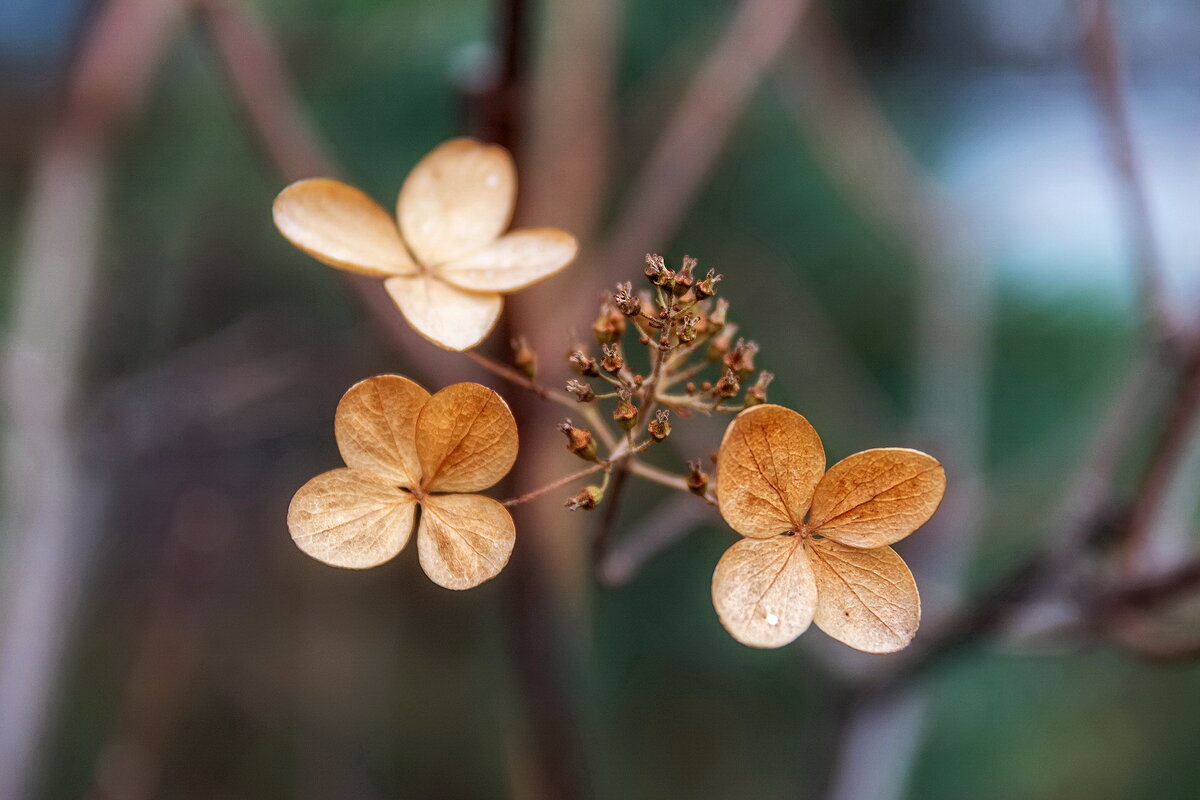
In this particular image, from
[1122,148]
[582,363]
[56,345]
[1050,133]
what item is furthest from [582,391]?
[1050,133]

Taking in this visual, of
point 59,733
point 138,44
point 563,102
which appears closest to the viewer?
point 138,44

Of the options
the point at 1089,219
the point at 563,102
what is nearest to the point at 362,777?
the point at 563,102

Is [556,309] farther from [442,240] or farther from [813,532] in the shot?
[813,532]

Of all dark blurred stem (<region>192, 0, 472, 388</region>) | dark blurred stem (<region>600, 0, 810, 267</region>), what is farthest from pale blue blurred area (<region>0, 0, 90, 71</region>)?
dark blurred stem (<region>600, 0, 810, 267</region>)

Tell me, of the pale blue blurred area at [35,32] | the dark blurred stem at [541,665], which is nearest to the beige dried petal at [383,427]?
the dark blurred stem at [541,665]

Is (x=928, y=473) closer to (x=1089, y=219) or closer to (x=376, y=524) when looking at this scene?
(x=376, y=524)

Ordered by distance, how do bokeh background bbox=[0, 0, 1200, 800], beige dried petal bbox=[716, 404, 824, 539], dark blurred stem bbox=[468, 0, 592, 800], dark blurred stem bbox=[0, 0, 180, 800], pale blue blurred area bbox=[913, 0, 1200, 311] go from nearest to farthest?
beige dried petal bbox=[716, 404, 824, 539], dark blurred stem bbox=[468, 0, 592, 800], dark blurred stem bbox=[0, 0, 180, 800], bokeh background bbox=[0, 0, 1200, 800], pale blue blurred area bbox=[913, 0, 1200, 311]

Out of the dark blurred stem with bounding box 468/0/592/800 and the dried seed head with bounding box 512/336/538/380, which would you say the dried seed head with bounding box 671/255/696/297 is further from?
the dark blurred stem with bounding box 468/0/592/800
